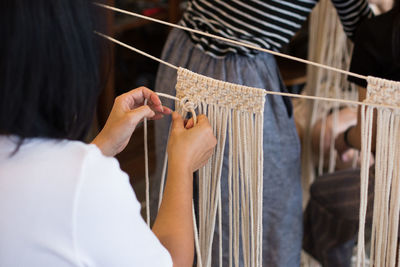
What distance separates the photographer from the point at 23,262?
23.2 inches

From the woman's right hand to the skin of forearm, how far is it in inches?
0.6

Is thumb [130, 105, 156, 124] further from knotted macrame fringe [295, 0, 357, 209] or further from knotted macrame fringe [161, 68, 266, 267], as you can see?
knotted macrame fringe [295, 0, 357, 209]

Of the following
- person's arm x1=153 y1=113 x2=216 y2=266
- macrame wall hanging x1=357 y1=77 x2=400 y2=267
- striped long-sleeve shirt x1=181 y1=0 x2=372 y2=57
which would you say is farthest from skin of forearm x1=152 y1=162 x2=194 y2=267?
striped long-sleeve shirt x1=181 y1=0 x2=372 y2=57

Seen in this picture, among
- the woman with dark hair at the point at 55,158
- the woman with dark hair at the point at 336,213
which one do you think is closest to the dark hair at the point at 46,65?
the woman with dark hair at the point at 55,158

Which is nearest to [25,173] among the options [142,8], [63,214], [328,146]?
[63,214]

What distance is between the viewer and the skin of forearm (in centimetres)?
71

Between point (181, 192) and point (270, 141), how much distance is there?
0.45 metres

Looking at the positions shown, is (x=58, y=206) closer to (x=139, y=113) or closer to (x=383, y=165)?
(x=139, y=113)

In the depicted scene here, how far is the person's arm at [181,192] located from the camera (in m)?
0.71

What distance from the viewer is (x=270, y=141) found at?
1138mm

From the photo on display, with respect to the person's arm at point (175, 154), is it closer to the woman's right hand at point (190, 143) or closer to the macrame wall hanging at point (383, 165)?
the woman's right hand at point (190, 143)

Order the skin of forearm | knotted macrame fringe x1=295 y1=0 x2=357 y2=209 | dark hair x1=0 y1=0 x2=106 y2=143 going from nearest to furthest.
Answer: dark hair x1=0 y1=0 x2=106 y2=143
the skin of forearm
knotted macrame fringe x1=295 y1=0 x2=357 y2=209

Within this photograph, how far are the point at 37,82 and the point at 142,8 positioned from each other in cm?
198

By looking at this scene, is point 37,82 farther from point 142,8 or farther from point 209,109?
point 142,8
